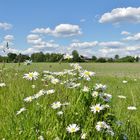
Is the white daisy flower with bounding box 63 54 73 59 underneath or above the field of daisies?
above

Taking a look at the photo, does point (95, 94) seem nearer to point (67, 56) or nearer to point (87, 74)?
point (87, 74)

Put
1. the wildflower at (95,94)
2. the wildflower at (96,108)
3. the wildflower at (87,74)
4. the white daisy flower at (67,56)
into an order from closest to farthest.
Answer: the wildflower at (96,108) → the wildflower at (95,94) → the wildflower at (87,74) → the white daisy flower at (67,56)

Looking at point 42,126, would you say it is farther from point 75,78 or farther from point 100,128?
point 75,78

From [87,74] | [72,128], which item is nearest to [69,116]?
[72,128]

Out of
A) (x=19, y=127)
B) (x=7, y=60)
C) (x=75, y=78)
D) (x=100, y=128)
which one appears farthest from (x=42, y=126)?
(x=7, y=60)

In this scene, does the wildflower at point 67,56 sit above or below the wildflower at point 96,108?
above

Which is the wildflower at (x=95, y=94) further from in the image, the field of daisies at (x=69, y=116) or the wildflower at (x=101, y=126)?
the wildflower at (x=101, y=126)

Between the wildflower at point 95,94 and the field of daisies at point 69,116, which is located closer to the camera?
the field of daisies at point 69,116

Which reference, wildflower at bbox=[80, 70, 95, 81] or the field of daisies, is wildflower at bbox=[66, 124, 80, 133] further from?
wildflower at bbox=[80, 70, 95, 81]

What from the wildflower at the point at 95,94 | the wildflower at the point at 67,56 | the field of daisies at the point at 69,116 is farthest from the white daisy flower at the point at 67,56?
the wildflower at the point at 95,94

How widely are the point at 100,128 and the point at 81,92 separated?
61 cm

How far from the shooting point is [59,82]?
5.70m

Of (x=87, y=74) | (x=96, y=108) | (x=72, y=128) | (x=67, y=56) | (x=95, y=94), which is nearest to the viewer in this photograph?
(x=72, y=128)

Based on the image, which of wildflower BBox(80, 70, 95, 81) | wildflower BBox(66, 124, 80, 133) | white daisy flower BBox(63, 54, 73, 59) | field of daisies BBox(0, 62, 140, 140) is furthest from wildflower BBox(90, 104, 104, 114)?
white daisy flower BBox(63, 54, 73, 59)
